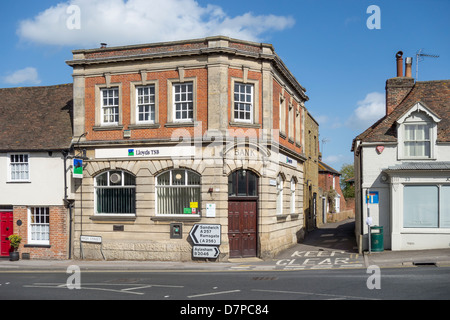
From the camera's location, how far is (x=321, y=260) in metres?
21.4

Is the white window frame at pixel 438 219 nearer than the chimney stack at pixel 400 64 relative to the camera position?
Yes

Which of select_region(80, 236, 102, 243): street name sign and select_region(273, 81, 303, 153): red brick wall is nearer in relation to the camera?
select_region(80, 236, 102, 243): street name sign

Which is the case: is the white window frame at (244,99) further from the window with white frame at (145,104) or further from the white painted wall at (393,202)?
the white painted wall at (393,202)

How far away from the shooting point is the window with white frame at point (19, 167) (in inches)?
981

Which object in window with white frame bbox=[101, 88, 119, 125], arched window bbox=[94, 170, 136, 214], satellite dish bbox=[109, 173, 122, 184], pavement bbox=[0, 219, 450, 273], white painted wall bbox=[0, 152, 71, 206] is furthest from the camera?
white painted wall bbox=[0, 152, 71, 206]

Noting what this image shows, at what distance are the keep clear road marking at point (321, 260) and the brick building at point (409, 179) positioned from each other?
55.9 inches

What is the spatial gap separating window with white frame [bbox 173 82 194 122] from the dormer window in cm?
940

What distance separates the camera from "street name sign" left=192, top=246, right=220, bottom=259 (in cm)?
2155

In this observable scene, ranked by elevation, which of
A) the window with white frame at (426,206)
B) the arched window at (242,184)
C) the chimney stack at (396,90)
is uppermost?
the chimney stack at (396,90)

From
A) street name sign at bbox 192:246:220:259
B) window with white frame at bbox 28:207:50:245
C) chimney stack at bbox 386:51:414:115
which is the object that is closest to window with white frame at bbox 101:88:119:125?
window with white frame at bbox 28:207:50:245

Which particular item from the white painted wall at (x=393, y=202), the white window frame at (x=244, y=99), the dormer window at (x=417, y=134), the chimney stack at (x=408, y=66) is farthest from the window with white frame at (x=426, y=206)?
the white window frame at (x=244, y=99)

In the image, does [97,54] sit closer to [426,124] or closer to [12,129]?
[12,129]

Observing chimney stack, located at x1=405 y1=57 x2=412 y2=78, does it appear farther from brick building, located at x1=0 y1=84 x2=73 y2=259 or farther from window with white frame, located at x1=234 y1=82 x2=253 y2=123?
brick building, located at x1=0 y1=84 x2=73 y2=259
